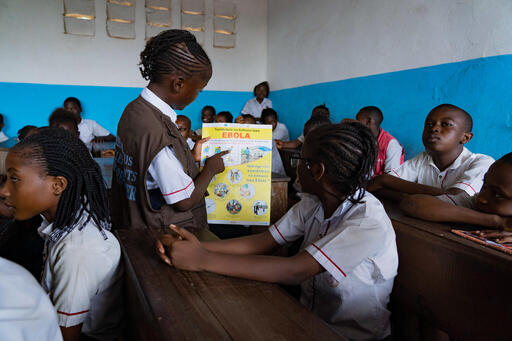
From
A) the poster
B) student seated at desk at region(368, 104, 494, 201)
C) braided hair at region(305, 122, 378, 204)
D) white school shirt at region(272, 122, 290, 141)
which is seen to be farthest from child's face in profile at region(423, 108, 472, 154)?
white school shirt at region(272, 122, 290, 141)

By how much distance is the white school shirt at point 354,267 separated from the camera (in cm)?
96

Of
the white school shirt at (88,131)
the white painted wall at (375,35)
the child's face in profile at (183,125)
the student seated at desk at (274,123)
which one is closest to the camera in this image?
the white painted wall at (375,35)

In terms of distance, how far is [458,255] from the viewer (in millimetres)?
1110

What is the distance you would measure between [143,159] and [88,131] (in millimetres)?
4718

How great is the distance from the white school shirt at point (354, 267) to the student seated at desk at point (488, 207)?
0.36 meters

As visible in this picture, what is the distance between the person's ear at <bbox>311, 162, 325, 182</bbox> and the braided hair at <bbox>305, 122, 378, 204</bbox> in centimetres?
1

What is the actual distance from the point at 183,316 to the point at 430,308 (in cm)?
99

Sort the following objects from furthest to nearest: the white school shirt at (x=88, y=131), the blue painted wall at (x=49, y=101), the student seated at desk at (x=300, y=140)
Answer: the blue painted wall at (x=49, y=101)
the white school shirt at (x=88, y=131)
the student seated at desk at (x=300, y=140)

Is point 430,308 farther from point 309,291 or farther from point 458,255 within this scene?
point 309,291

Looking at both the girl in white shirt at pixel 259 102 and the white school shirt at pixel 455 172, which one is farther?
the girl in white shirt at pixel 259 102

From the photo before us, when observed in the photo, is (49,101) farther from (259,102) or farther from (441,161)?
(441,161)

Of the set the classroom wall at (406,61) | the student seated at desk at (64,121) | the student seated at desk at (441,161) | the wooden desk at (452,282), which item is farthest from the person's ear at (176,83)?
the classroom wall at (406,61)

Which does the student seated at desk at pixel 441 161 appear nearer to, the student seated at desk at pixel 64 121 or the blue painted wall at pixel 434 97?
the blue painted wall at pixel 434 97

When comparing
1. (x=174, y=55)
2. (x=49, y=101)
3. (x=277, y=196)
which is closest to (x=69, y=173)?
(x=174, y=55)
